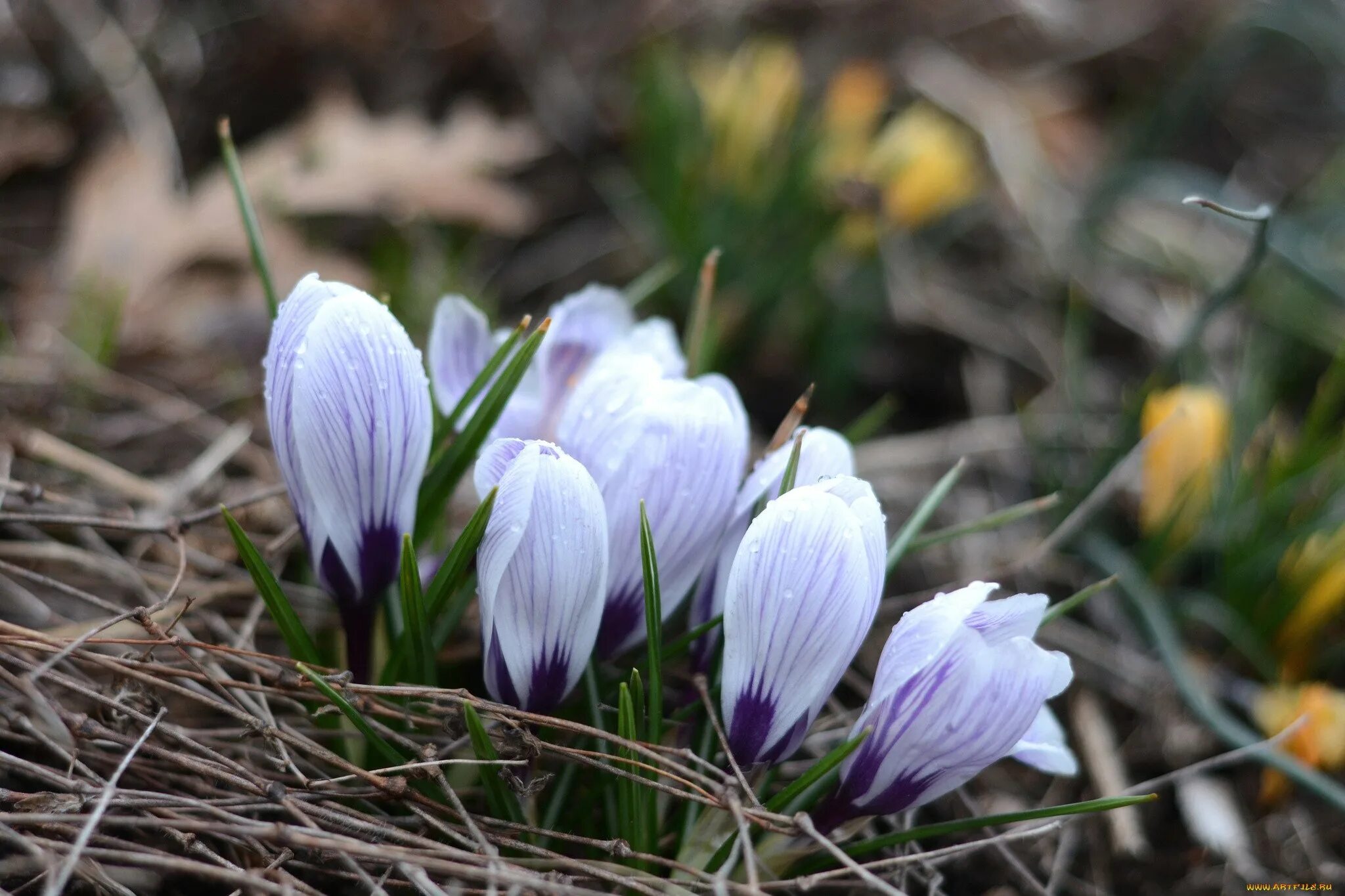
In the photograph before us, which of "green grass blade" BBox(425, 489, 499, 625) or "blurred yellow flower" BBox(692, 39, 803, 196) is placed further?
"blurred yellow flower" BBox(692, 39, 803, 196)

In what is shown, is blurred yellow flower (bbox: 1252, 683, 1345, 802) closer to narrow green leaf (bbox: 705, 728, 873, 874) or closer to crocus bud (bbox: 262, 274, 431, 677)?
narrow green leaf (bbox: 705, 728, 873, 874)

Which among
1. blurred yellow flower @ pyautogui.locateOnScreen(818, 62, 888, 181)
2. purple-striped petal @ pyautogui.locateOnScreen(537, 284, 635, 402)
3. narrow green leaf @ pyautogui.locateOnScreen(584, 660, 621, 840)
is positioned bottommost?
narrow green leaf @ pyautogui.locateOnScreen(584, 660, 621, 840)

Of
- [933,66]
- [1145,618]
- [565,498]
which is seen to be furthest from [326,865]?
[933,66]

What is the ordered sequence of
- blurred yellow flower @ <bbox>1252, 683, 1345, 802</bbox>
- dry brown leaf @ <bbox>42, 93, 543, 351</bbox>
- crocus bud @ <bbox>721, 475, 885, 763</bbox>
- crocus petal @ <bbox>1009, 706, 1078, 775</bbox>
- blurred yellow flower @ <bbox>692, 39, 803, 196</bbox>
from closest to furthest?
crocus bud @ <bbox>721, 475, 885, 763</bbox> < crocus petal @ <bbox>1009, 706, 1078, 775</bbox> < blurred yellow flower @ <bbox>1252, 683, 1345, 802</bbox> < dry brown leaf @ <bbox>42, 93, 543, 351</bbox> < blurred yellow flower @ <bbox>692, 39, 803, 196</bbox>

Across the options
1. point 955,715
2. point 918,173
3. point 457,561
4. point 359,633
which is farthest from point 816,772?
point 918,173

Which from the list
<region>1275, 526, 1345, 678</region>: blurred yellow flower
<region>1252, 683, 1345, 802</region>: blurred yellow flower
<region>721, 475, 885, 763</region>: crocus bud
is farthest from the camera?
<region>1275, 526, 1345, 678</region>: blurred yellow flower

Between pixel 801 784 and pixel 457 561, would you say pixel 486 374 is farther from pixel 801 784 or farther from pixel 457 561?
pixel 801 784

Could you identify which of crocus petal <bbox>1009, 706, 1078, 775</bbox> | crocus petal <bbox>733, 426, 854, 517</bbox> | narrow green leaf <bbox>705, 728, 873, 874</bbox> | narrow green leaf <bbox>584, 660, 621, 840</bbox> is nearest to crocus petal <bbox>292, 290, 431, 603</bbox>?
narrow green leaf <bbox>584, 660, 621, 840</bbox>
